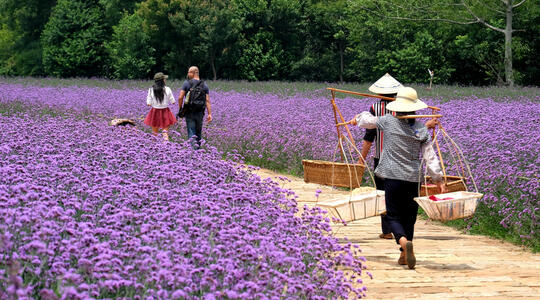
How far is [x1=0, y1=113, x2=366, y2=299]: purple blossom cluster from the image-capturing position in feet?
9.49

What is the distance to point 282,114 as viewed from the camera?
558 inches

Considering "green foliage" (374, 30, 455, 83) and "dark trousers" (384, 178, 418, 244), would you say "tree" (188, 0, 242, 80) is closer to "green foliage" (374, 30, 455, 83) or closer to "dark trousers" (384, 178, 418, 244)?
"green foliage" (374, 30, 455, 83)

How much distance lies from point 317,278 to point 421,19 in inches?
1040

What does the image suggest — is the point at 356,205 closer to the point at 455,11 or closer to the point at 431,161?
the point at 431,161

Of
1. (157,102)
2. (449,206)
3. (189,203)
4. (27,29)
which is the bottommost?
(449,206)

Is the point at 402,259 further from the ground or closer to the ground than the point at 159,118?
closer to the ground

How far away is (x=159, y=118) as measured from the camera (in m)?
10.9

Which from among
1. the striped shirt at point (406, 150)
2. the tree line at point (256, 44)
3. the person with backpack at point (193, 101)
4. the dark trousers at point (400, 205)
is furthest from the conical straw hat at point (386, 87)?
the tree line at point (256, 44)

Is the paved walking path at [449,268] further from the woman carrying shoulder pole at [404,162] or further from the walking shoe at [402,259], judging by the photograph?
the woman carrying shoulder pole at [404,162]

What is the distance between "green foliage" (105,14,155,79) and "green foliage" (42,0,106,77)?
3.29 m

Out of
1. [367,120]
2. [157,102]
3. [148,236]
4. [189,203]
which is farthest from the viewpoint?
[157,102]

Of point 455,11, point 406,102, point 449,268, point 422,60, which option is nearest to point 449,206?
point 449,268

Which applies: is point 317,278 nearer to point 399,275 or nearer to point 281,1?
point 399,275

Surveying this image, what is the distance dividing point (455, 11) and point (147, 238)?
28.7 metres
